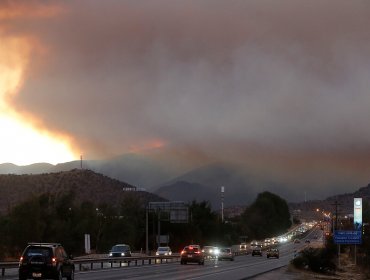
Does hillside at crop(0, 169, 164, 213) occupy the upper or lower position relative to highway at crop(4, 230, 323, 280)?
upper

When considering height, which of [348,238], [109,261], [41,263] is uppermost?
[41,263]

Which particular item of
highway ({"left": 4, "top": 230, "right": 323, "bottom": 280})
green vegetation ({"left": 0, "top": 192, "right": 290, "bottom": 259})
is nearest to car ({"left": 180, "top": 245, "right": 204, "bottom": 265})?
highway ({"left": 4, "top": 230, "right": 323, "bottom": 280})

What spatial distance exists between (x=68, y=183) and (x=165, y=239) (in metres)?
59.7

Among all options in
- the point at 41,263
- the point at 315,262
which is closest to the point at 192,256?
the point at 315,262

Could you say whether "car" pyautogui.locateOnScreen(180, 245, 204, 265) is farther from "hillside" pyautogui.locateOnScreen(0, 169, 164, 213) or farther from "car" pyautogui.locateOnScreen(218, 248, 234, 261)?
"hillside" pyautogui.locateOnScreen(0, 169, 164, 213)

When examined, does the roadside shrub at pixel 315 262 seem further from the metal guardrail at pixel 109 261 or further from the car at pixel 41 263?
the car at pixel 41 263

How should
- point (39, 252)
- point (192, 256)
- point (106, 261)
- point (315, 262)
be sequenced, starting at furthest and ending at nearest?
point (192, 256) → point (315, 262) → point (106, 261) → point (39, 252)

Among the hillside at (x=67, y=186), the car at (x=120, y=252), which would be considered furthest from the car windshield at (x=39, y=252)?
the hillside at (x=67, y=186)

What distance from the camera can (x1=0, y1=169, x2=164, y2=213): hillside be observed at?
6009 inches

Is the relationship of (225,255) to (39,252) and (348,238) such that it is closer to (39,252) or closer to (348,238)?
(348,238)

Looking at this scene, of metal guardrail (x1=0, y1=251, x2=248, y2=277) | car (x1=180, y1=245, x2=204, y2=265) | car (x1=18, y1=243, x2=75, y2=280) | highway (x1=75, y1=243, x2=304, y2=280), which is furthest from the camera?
car (x1=180, y1=245, x2=204, y2=265)

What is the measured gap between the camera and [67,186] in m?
165

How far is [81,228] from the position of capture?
10800 cm

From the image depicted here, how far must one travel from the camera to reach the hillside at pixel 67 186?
501 feet
